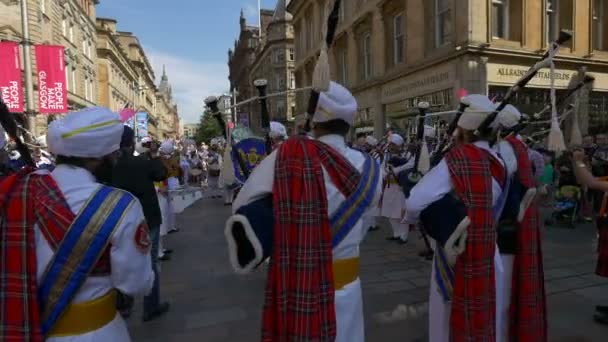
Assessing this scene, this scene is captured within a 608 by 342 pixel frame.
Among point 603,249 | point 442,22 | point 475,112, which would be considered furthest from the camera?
point 442,22

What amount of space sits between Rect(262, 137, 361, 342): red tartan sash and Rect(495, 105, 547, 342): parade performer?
4.84 ft

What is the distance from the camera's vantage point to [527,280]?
2.71 metres

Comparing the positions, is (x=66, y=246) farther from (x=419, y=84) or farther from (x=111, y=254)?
(x=419, y=84)

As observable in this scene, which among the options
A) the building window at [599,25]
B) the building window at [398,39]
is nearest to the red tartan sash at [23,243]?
the building window at [398,39]

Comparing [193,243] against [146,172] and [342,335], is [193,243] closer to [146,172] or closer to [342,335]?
[146,172]

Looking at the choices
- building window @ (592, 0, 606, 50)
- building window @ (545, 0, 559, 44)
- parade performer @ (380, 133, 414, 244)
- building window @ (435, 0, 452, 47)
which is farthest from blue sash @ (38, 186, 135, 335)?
building window @ (592, 0, 606, 50)

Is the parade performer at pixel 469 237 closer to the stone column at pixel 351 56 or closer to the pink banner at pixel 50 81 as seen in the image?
the pink banner at pixel 50 81

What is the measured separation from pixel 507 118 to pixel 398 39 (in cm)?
1465

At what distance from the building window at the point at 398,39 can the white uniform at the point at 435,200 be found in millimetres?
14709

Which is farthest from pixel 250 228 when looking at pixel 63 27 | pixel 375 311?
pixel 63 27

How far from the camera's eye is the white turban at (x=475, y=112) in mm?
2686

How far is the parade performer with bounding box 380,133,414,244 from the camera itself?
7.35 meters

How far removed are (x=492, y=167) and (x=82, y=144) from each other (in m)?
2.23

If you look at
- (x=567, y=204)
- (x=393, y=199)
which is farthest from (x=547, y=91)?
(x=393, y=199)
